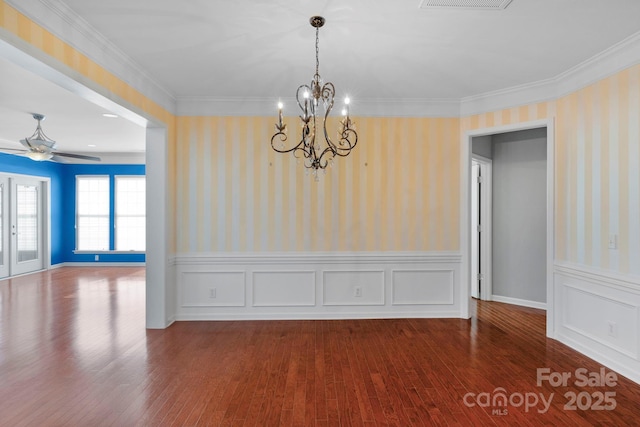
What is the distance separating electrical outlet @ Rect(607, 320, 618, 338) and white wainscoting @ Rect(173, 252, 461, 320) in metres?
1.64

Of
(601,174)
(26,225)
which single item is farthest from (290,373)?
(26,225)

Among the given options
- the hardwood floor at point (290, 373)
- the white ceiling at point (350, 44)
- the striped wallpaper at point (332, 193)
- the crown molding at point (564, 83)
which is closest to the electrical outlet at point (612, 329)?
the hardwood floor at point (290, 373)

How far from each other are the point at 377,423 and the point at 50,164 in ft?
31.6

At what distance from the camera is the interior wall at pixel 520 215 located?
517 centimetres

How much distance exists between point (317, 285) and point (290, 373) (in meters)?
1.65

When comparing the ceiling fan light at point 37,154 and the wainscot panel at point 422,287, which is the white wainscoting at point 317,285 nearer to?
the wainscot panel at point 422,287

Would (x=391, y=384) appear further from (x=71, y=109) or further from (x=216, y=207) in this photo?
(x=71, y=109)

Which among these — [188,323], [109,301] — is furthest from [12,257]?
[188,323]

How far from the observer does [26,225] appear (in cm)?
830

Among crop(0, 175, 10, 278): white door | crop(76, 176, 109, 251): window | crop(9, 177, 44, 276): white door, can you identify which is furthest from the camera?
crop(76, 176, 109, 251): window

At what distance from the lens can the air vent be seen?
246 centimetres

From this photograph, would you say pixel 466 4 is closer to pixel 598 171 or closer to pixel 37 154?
pixel 598 171

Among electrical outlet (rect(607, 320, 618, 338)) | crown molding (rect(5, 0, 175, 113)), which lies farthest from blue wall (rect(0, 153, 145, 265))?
electrical outlet (rect(607, 320, 618, 338))

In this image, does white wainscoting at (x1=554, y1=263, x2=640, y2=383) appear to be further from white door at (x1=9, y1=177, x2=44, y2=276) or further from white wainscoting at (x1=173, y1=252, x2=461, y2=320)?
white door at (x1=9, y1=177, x2=44, y2=276)
